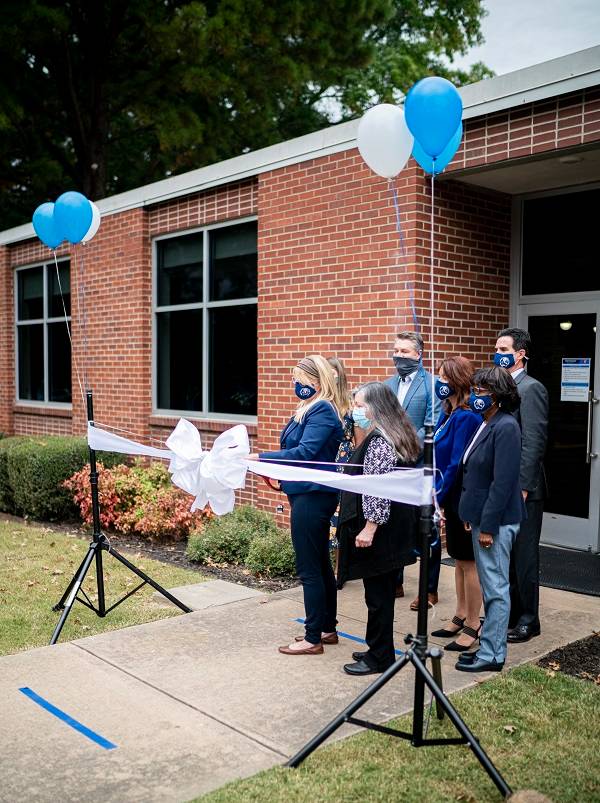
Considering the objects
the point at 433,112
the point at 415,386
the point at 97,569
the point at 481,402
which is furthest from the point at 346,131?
the point at 97,569

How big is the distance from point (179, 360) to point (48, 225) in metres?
3.83

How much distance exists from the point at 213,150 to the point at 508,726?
735 inches

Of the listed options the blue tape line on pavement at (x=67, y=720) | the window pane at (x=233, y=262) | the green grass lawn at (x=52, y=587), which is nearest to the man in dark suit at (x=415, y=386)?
the green grass lawn at (x=52, y=587)

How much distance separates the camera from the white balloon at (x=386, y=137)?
15.9ft

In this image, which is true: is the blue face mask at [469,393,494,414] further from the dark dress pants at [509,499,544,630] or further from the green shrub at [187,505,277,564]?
the green shrub at [187,505,277,564]

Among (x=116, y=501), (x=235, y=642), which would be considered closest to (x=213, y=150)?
(x=116, y=501)

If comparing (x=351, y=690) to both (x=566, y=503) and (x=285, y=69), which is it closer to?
(x=566, y=503)

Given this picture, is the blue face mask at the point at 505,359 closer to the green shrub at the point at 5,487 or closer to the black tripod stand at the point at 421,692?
the black tripod stand at the point at 421,692

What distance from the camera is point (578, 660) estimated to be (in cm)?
498

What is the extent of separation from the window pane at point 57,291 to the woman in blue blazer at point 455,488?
29.2 feet

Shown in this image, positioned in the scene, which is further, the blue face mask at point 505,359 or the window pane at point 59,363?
the window pane at point 59,363

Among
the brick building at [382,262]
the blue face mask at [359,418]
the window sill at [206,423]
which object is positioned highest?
the brick building at [382,262]

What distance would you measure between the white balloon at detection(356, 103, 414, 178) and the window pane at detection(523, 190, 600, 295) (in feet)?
10.8

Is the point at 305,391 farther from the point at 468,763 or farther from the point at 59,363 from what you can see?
the point at 59,363
